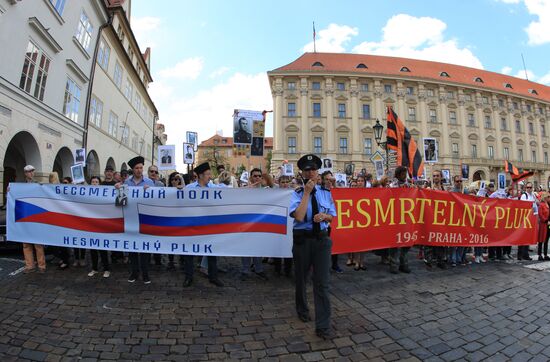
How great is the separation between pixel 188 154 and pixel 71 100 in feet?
28.3

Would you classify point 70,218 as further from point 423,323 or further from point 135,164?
point 423,323

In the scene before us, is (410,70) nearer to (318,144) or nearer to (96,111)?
(318,144)

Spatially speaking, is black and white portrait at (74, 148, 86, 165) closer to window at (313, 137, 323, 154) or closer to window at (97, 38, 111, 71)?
window at (97, 38, 111, 71)

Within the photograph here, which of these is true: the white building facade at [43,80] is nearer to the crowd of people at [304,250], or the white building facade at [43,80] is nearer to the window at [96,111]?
the window at [96,111]

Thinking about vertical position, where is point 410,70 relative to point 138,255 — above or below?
above

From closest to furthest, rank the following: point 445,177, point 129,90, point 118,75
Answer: point 445,177 → point 118,75 → point 129,90

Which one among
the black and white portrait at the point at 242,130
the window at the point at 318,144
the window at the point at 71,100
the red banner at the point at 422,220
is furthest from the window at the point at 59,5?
the window at the point at 318,144

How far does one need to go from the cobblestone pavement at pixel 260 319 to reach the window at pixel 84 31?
1618cm

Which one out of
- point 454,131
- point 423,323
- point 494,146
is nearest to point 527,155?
point 494,146

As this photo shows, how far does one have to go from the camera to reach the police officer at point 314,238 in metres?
3.37

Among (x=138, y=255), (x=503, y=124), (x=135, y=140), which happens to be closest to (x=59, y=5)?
(x=138, y=255)

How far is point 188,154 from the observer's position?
12.8 metres

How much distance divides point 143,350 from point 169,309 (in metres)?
0.95

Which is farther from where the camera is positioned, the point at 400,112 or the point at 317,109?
the point at 400,112
